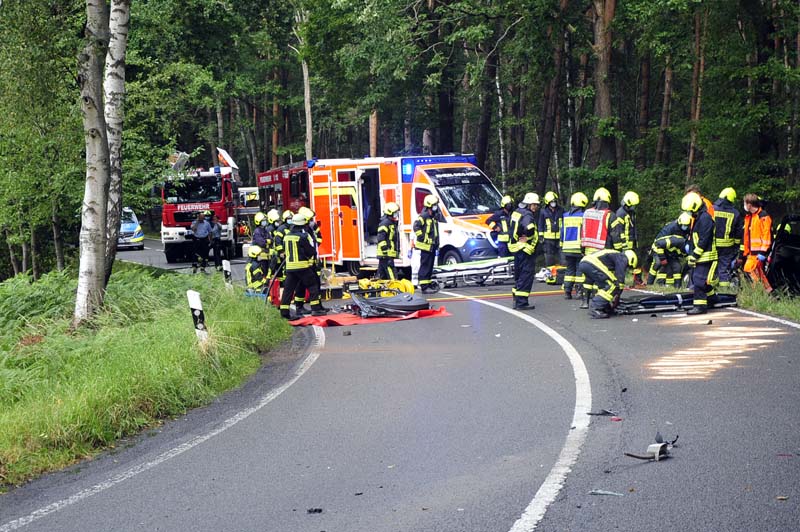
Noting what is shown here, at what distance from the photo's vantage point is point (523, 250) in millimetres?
16047

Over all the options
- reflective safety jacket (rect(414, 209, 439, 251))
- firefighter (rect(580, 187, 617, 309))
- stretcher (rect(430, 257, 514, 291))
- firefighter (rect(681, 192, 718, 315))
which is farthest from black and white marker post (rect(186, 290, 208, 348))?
stretcher (rect(430, 257, 514, 291))

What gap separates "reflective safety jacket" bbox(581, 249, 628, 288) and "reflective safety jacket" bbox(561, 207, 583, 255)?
2.01 m

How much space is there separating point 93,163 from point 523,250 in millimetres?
6890

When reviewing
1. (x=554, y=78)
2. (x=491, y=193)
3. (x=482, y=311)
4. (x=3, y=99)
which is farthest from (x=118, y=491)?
(x=554, y=78)

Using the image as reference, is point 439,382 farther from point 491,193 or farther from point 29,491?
point 491,193

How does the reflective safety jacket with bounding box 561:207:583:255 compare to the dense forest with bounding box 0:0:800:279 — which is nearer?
the reflective safety jacket with bounding box 561:207:583:255

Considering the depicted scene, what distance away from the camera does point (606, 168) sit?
24000 millimetres

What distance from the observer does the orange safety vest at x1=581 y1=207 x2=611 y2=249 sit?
14.6 meters

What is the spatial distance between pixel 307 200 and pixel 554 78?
8678 mm

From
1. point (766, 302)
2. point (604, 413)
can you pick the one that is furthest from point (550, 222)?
point (604, 413)

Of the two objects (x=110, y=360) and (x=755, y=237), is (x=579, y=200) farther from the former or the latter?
(x=110, y=360)

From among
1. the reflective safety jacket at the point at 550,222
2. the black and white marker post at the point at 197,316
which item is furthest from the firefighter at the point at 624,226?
the black and white marker post at the point at 197,316

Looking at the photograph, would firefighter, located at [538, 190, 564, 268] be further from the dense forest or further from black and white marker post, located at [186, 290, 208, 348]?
black and white marker post, located at [186, 290, 208, 348]

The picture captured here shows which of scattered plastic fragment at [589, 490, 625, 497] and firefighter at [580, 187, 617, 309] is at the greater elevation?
firefighter at [580, 187, 617, 309]
